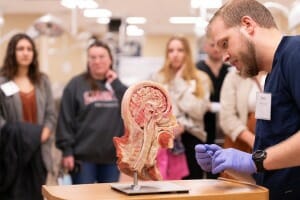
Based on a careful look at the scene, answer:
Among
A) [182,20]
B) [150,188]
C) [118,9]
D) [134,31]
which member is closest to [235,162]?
[150,188]

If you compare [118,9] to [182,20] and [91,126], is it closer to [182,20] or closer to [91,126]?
[182,20]

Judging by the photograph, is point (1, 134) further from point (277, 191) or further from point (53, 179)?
point (277, 191)

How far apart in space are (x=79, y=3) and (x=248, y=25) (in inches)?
215

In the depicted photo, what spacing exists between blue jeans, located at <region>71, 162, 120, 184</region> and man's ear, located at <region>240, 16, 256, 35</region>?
178cm

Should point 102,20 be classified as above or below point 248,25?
above

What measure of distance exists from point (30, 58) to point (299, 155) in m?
2.08

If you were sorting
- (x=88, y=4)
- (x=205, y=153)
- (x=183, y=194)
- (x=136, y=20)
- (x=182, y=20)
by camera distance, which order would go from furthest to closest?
1. (x=136, y=20)
2. (x=182, y=20)
3. (x=88, y=4)
4. (x=205, y=153)
5. (x=183, y=194)

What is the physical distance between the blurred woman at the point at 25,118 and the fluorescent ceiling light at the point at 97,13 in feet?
18.9

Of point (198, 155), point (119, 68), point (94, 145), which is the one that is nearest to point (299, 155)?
point (198, 155)

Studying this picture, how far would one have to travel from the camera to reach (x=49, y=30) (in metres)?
4.51

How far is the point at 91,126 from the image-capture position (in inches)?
120

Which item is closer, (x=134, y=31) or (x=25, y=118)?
(x=25, y=118)

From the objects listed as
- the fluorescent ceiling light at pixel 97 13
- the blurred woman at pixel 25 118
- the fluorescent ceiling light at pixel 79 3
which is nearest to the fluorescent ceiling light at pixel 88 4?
the fluorescent ceiling light at pixel 79 3

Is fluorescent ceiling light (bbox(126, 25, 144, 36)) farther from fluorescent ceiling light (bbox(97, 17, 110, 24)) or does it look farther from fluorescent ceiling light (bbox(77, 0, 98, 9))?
fluorescent ceiling light (bbox(77, 0, 98, 9))
